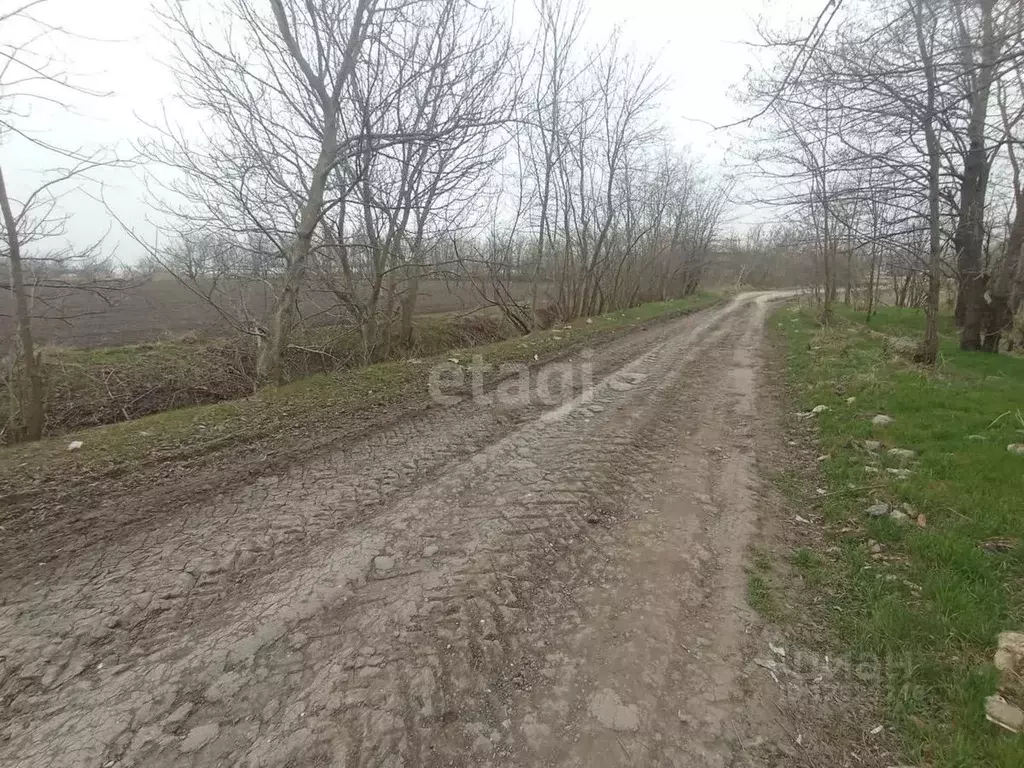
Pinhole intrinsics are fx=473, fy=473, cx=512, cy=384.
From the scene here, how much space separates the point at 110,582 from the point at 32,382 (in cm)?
639

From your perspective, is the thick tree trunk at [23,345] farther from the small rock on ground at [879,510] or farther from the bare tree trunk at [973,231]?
the bare tree trunk at [973,231]

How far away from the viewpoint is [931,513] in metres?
3.54

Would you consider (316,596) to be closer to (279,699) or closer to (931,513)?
(279,699)

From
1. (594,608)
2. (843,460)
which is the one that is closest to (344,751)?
(594,608)

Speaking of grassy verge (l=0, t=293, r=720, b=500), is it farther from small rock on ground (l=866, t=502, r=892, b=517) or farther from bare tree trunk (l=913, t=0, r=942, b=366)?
bare tree trunk (l=913, t=0, r=942, b=366)

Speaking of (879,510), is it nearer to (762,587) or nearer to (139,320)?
(762,587)

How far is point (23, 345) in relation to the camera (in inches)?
265

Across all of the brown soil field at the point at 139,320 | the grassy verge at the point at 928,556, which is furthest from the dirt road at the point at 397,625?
the brown soil field at the point at 139,320

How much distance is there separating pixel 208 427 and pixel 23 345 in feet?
15.0

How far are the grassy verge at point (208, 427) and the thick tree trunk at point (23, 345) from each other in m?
3.24

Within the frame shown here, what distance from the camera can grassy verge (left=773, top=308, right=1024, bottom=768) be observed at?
2.05 m

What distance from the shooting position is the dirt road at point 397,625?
6.02 ft

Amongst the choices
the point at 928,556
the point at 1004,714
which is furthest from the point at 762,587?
the point at 928,556

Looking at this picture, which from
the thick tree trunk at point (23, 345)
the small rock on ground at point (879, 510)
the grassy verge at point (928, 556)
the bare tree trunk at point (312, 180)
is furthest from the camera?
the bare tree trunk at point (312, 180)
